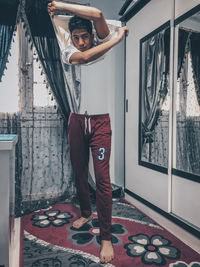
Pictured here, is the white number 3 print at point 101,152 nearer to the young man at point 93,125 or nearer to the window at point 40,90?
the young man at point 93,125

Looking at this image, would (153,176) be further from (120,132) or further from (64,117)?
(64,117)

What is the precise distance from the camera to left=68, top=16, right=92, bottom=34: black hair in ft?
4.96

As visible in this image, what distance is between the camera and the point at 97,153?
1.65 meters

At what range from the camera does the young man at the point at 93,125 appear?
1.38 m

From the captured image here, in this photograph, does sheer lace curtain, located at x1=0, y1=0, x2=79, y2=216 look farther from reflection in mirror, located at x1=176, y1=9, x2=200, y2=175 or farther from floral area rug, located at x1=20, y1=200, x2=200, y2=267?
reflection in mirror, located at x1=176, y1=9, x2=200, y2=175

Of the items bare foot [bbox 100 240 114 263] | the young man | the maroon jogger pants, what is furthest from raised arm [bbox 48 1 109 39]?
bare foot [bbox 100 240 114 263]

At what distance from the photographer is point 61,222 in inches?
84.5

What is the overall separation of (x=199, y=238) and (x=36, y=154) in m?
1.81

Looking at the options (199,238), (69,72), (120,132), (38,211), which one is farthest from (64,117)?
(199,238)

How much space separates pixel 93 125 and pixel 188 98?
2.47 ft

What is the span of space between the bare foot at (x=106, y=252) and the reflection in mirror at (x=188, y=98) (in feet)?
2.60

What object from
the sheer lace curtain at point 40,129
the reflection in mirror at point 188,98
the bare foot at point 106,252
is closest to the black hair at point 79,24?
the reflection in mirror at point 188,98

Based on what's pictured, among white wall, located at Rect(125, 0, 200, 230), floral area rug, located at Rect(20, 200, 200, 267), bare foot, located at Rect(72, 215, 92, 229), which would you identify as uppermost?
white wall, located at Rect(125, 0, 200, 230)

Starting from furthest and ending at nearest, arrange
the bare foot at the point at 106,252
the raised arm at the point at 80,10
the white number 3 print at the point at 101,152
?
the white number 3 print at the point at 101,152, the bare foot at the point at 106,252, the raised arm at the point at 80,10
